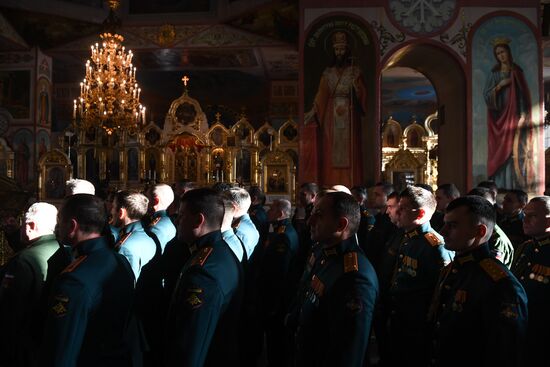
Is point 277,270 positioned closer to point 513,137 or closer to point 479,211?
point 479,211

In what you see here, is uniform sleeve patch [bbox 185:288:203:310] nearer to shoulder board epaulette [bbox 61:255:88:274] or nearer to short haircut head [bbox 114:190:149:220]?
shoulder board epaulette [bbox 61:255:88:274]

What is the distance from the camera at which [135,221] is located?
4543 mm

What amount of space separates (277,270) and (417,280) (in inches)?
67.1

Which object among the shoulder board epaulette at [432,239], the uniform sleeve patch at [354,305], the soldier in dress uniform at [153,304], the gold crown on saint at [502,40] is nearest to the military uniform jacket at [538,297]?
the shoulder board epaulette at [432,239]

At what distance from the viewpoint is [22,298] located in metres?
3.41

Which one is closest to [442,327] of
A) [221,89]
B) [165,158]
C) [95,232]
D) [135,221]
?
[95,232]

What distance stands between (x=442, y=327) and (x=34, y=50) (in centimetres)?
1497

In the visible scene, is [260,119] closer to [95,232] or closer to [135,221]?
[135,221]

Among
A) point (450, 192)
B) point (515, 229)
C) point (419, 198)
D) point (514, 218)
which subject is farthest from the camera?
point (514, 218)

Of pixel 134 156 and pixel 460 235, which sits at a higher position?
pixel 134 156

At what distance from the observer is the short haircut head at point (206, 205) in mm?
3100

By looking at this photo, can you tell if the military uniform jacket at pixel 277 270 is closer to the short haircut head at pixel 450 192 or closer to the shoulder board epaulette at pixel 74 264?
the short haircut head at pixel 450 192

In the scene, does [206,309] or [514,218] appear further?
[514,218]

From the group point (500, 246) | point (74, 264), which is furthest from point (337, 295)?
point (500, 246)
